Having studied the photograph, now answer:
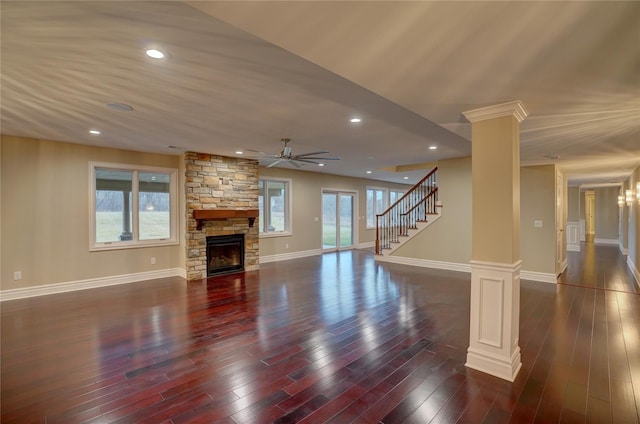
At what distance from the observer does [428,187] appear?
784 cm

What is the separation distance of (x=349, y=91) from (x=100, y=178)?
5329 millimetres

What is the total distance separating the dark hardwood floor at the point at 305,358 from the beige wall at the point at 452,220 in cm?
169

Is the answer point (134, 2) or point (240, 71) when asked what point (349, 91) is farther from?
point (134, 2)

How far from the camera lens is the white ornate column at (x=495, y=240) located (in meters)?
2.58

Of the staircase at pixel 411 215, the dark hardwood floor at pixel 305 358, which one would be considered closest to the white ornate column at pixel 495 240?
the dark hardwood floor at pixel 305 358

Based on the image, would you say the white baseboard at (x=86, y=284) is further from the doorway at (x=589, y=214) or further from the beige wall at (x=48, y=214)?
the doorway at (x=589, y=214)

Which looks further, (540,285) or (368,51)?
(540,285)

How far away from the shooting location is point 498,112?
262cm

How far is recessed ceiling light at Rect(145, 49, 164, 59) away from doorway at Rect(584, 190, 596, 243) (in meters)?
16.2

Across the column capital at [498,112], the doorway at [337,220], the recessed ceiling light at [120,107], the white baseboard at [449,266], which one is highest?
the recessed ceiling light at [120,107]

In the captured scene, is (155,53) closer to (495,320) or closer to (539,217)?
(495,320)

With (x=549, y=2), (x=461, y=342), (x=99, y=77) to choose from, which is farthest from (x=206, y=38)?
(x=461, y=342)

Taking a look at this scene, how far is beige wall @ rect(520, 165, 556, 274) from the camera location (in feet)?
19.0

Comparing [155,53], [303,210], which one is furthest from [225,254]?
[155,53]
